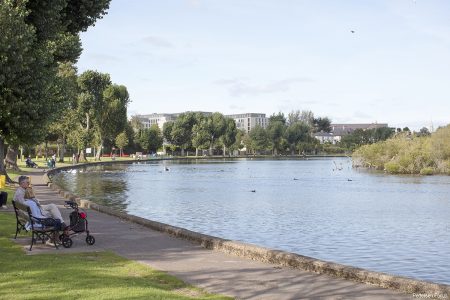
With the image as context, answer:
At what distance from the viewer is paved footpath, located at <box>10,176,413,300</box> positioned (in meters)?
9.62

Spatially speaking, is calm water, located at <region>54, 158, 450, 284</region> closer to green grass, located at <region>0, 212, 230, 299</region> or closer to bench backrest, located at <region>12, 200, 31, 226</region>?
green grass, located at <region>0, 212, 230, 299</region>

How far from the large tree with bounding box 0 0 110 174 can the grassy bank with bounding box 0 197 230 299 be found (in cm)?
608

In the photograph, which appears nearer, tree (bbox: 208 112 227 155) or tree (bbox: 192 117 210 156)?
tree (bbox: 192 117 210 156)

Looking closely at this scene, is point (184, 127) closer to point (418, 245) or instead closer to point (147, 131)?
point (147, 131)

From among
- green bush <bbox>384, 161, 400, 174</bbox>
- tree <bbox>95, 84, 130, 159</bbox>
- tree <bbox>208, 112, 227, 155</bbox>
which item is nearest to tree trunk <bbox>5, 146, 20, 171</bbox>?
tree <bbox>95, 84, 130, 159</bbox>

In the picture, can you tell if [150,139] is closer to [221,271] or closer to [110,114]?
[110,114]

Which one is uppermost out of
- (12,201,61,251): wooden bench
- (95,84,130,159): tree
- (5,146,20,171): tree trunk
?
(95,84,130,159): tree

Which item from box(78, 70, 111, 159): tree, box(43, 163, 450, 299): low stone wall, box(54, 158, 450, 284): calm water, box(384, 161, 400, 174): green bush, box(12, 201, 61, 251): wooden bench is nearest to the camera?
box(43, 163, 450, 299): low stone wall

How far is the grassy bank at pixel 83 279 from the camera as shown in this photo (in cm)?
898

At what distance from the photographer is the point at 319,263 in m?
11.3

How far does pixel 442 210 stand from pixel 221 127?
153690 mm

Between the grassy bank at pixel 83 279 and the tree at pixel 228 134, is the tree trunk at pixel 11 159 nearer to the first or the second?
the grassy bank at pixel 83 279

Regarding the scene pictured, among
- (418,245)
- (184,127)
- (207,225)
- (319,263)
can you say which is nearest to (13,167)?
(207,225)

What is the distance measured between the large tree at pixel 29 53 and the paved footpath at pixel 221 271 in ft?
16.2
